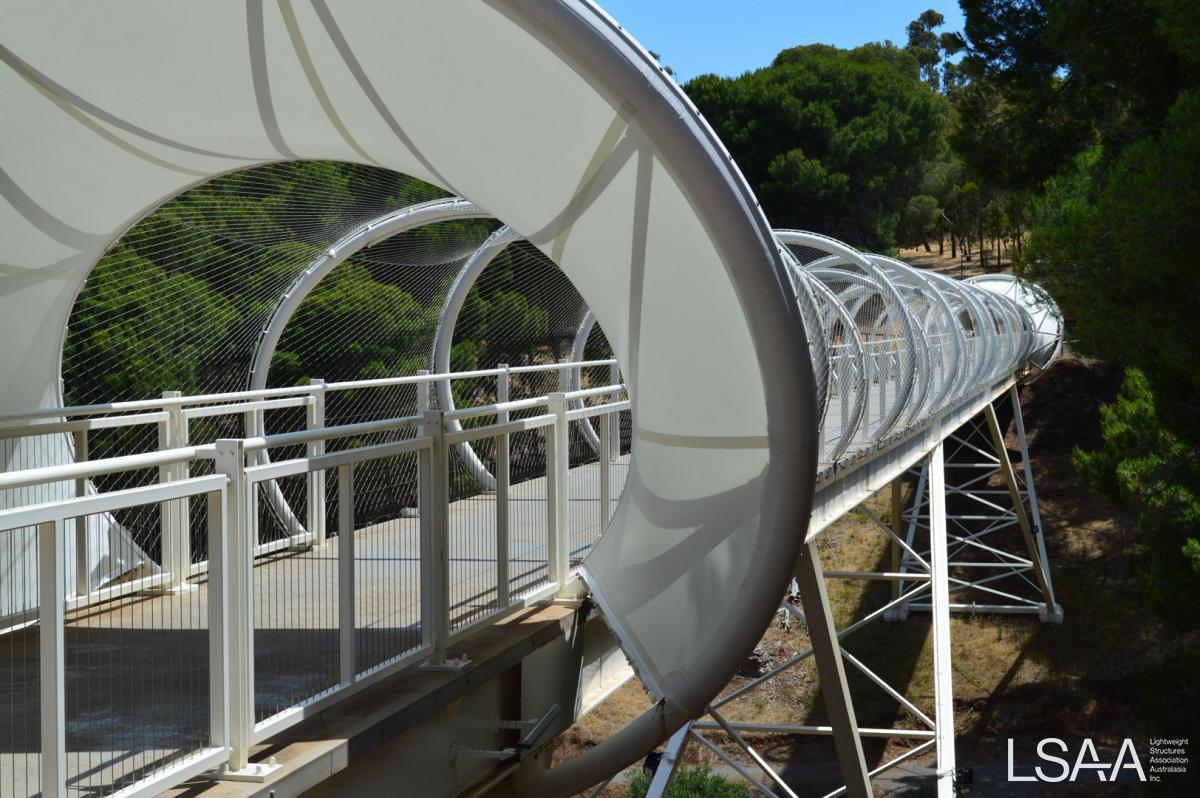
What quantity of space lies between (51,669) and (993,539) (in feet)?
76.2

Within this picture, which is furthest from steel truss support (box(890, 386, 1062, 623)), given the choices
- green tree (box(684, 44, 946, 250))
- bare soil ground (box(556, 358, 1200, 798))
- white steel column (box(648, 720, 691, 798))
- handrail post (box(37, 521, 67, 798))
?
handrail post (box(37, 521, 67, 798))

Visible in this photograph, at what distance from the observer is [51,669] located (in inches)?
104

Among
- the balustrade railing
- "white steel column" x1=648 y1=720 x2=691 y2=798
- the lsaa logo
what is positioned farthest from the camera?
the lsaa logo

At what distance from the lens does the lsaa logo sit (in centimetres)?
1590

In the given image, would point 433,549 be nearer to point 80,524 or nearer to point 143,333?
point 80,524

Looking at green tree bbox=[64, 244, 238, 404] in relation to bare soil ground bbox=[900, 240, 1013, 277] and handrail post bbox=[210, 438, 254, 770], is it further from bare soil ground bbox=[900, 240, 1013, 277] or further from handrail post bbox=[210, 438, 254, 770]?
bare soil ground bbox=[900, 240, 1013, 277]

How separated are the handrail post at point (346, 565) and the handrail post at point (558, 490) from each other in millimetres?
1655

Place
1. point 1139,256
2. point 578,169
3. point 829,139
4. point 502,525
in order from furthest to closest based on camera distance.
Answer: point 829,139
point 1139,256
point 502,525
point 578,169

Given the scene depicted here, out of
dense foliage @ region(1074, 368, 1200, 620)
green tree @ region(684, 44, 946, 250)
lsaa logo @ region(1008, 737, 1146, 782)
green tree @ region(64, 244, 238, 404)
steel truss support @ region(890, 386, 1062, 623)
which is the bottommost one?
lsaa logo @ region(1008, 737, 1146, 782)

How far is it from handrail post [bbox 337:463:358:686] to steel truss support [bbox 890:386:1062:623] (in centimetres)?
1313

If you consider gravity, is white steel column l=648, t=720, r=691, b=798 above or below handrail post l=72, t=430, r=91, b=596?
below

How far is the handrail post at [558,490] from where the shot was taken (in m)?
5.27

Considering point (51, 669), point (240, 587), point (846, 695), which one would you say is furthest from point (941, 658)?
point (51, 669)

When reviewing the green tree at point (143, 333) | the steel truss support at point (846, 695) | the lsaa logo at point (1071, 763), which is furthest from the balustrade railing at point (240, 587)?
the lsaa logo at point (1071, 763)
